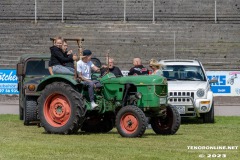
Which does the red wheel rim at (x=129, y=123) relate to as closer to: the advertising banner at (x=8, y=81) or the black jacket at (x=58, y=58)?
the black jacket at (x=58, y=58)

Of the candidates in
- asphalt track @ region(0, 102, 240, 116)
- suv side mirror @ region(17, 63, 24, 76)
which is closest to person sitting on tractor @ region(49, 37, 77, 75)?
suv side mirror @ region(17, 63, 24, 76)

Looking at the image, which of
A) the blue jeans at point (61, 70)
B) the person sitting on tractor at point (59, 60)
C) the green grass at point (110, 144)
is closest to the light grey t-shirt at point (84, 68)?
the person sitting on tractor at point (59, 60)

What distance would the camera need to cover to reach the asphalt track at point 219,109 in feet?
97.0

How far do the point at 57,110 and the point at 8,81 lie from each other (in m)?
17.9

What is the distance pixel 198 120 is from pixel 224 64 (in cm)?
1489

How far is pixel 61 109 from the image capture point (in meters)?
18.9

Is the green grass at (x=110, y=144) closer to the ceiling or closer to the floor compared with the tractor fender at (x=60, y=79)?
closer to the floor

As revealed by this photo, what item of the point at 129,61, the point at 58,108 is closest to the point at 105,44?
the point at 129,61

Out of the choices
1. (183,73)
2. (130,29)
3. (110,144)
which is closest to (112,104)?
(110,144)

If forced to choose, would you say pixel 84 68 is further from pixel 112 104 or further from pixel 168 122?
pixel 168 122

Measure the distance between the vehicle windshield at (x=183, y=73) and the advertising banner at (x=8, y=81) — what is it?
11.3m

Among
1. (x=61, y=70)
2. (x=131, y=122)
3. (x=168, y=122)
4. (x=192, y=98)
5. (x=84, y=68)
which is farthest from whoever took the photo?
(x=192, y=98)

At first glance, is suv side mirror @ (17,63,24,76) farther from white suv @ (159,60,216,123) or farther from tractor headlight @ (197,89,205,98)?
tractor headlight @ (197,89,205,98)

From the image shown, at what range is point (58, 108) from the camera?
18969 mm
